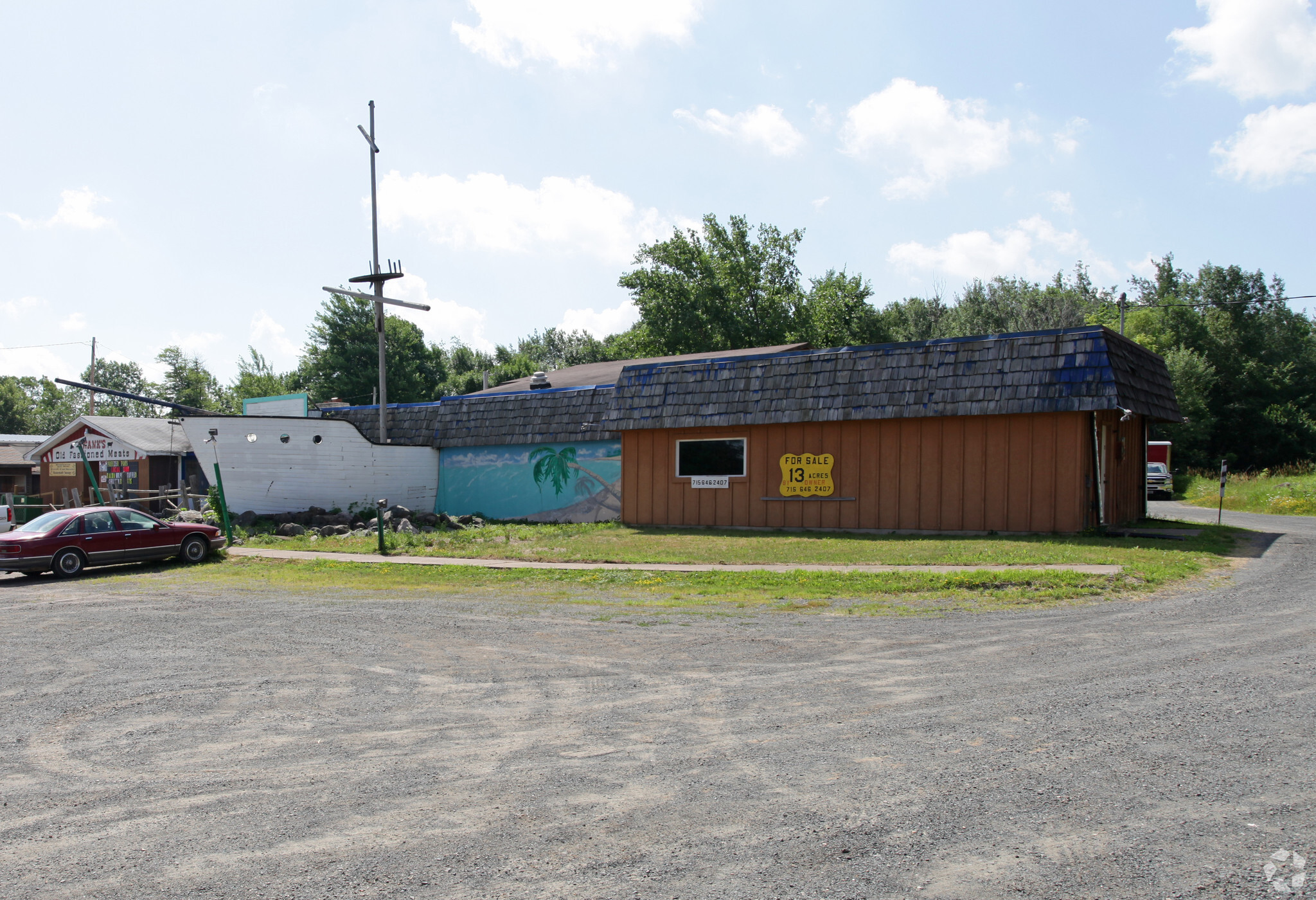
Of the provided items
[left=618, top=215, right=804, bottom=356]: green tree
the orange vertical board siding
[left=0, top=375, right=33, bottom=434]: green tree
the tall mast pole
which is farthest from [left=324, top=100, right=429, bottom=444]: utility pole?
[left=0, top=375, right=33, bottom=434]: green tree

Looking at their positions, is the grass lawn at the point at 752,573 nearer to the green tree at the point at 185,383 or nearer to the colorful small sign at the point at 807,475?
the colorful small sign at the point at 807,475

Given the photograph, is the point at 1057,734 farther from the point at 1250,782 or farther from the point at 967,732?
the point at 1250,782

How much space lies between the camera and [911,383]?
61.2ft

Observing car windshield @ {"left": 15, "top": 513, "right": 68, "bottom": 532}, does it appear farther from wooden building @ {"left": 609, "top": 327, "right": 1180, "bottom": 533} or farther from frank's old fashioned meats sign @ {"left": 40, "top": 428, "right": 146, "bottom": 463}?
wooden building @ {"left": 609, "top": 327, "right": 1180, "bottom": 533}

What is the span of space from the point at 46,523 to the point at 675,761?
16.9 m

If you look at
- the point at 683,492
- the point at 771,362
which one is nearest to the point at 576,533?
the point at 683,492

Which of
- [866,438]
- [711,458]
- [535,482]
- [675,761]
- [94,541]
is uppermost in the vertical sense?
[866,438]

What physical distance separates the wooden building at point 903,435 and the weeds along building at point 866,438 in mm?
35

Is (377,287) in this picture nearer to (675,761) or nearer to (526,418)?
(526,418)

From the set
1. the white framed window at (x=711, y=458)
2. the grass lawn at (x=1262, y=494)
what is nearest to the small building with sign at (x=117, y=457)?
the white framed window at (x=711, y=458)

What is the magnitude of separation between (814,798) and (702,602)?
270 inches

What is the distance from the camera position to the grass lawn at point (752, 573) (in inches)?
449

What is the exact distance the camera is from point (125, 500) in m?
26.3

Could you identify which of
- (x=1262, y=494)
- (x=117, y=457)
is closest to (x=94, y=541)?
Result: (x=117, y=457)
